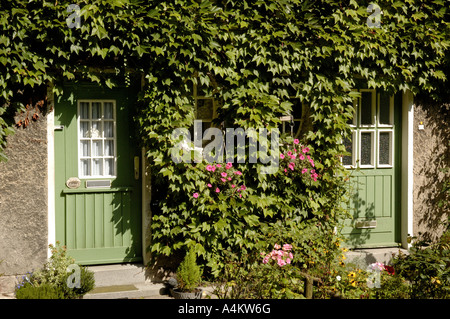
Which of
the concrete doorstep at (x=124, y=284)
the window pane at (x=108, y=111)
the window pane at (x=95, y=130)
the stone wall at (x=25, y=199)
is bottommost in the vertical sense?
the concrete doorstep at (x=124, y=284)

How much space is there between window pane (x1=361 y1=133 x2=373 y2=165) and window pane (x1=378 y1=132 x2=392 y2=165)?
0.16 meters

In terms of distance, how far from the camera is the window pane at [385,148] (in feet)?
24.7

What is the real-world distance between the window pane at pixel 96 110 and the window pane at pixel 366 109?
354cm

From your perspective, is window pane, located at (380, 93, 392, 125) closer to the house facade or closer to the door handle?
the house facade

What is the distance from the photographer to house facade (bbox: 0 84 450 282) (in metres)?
6.08

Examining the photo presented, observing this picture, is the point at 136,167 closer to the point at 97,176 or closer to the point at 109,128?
the point at 97,176

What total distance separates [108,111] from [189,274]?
2.20 metres

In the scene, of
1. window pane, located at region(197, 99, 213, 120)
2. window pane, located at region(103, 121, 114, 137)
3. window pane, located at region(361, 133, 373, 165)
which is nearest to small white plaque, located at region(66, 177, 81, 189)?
window pane, located at region(103, 121, 114, 137)

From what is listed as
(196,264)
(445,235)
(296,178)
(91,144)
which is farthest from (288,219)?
(91,144)

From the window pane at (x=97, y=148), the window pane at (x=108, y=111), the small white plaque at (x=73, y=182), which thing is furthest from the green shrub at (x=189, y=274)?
the window pane at (x=108, y=111)

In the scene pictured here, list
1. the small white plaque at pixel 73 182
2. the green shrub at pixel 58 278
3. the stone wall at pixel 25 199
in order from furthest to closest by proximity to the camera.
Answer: the small white plaque at pixel 73 182
the stone wall at pixel 25 199
the green shrub at pixel 58 278

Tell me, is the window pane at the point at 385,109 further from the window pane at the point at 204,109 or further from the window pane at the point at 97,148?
the window pane at the point at 97,148
